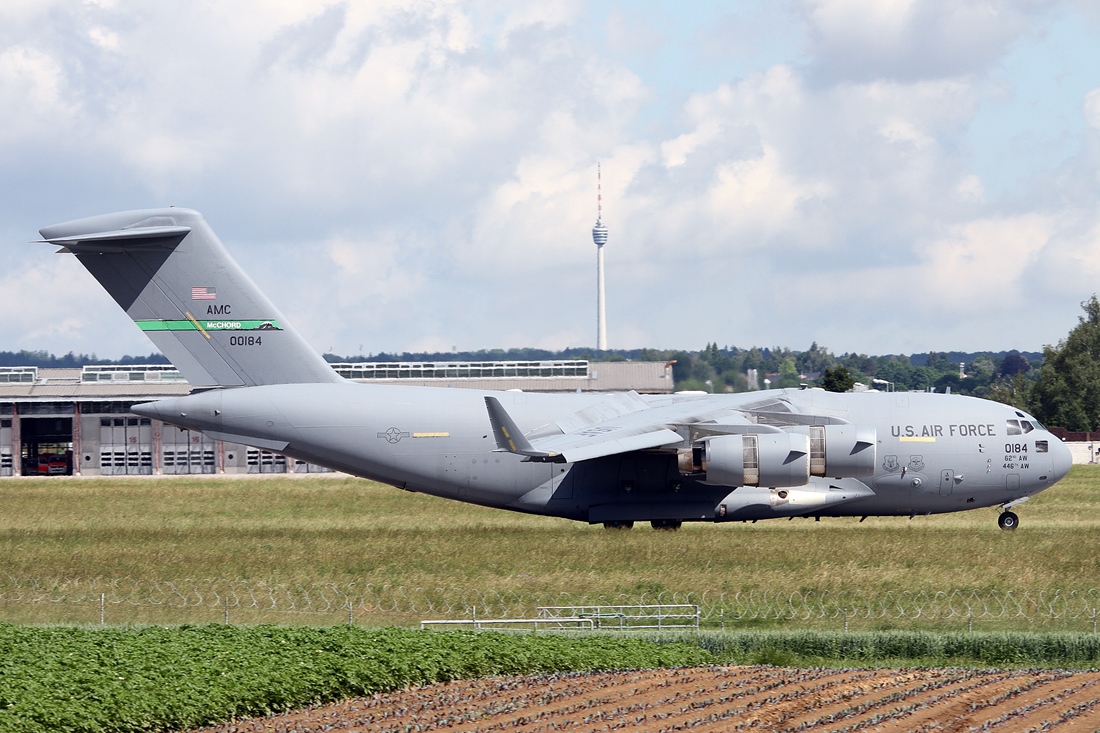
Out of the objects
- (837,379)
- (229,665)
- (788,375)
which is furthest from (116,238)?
(788,375)

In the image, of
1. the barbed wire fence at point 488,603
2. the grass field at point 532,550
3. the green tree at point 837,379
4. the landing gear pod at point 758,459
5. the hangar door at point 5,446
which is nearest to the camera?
the barbed wire fence at point 488,603

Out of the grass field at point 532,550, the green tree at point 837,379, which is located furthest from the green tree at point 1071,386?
the grass field at point 532,550

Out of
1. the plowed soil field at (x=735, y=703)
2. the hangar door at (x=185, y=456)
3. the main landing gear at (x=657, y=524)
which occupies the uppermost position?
the hangar door at (x=185, y=456)

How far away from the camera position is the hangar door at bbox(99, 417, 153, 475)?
200 ft

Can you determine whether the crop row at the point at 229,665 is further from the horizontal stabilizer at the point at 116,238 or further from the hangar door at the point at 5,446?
the hangar door at the point at 5,446

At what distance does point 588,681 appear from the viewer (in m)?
14.8

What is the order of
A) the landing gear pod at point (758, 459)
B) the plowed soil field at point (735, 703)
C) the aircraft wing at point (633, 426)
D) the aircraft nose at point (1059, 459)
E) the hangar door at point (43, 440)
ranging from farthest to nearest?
the hangar door at point (43, 440)
the aircraft nose at point (1059, 459)
the landing gear pod at point (758, 459)
the aircraft wing at point (633, 426)
the plowed soil field at point (735, 703)

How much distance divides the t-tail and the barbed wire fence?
6.12 m

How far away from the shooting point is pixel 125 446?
200ft

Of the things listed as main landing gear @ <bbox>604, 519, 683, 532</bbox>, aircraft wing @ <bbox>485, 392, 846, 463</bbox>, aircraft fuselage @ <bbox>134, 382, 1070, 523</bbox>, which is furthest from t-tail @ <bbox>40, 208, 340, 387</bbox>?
main landing gear @ <bbox>604, 519, 683, 532</bbox>

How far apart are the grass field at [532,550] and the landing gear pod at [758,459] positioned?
149 cm

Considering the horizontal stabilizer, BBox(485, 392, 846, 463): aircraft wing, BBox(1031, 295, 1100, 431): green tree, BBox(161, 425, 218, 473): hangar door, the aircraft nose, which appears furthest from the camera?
BBox(1031, 295, 1100, 431): green tree

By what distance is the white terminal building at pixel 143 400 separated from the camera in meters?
60.8

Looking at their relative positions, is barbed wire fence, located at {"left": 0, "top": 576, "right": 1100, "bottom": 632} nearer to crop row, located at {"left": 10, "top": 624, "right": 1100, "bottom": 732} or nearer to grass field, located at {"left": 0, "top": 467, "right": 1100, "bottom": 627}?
grass field, located at {"left": 0, "top": 467, "right": 1100, "bottom": 627}
